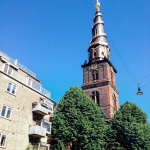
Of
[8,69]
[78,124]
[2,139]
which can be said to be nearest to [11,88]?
[8,69]

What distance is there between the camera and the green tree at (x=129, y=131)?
29.5 metres

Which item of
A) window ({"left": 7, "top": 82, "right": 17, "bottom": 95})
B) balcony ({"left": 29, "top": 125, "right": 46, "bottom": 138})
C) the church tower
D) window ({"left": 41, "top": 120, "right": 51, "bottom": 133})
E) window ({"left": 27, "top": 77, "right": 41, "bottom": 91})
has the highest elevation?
the church tower

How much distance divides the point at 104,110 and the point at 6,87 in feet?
86.7

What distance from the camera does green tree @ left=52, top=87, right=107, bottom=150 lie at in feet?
94.5

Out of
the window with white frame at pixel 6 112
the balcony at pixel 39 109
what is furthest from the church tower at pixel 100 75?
the window with white frame at pixel 6 112

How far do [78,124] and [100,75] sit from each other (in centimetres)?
2265

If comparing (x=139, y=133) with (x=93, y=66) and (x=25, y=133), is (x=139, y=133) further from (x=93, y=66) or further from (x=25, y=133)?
(x=93, y=66)

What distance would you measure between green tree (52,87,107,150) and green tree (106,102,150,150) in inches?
70.6

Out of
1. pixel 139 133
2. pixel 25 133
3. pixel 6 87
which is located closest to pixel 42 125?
pixel 25 133

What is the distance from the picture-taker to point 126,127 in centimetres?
3125

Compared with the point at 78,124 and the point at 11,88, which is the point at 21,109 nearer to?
the point at 11,88

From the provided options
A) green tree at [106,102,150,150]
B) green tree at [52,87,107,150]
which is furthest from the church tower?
green tree at [52,87,107,150]

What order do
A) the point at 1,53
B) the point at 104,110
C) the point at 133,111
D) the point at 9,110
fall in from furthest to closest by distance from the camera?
1. the point at 104,110
2. the point at 133,111
3. the point at 1,53
4. the point at 9,110

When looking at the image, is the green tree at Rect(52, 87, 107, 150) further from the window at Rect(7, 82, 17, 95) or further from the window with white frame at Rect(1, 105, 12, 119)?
the window at Rect(7, 82, 17, 95)
